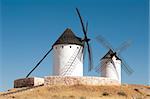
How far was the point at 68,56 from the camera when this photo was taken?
4359 centimetres

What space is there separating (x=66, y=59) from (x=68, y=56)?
403mm

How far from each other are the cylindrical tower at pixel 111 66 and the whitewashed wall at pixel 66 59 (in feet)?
15.9

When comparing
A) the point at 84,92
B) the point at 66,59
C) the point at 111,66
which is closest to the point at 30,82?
the point at 66,59

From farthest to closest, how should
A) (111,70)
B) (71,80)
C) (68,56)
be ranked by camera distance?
1. (111,70)
2. (68,56)
3. (71,80)

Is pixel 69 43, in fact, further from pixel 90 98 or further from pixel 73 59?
pixel 90 98

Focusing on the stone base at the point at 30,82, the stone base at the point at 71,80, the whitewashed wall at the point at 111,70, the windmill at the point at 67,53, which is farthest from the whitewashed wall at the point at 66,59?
A: the whitewashed wall at the point at 111,70

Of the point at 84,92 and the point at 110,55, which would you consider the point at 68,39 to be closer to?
the point at 110,55

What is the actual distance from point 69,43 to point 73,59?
72.3 inches

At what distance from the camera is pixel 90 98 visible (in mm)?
31172

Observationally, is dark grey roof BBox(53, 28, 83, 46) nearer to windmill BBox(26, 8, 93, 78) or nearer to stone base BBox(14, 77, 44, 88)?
windmill BBox(26, 8, 93, 78)

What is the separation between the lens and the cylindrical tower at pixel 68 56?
43.6 m

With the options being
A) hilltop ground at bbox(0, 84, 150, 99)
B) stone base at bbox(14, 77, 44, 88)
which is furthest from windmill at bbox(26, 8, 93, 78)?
hilltop ground at bbox(0, 84, 150, 99)

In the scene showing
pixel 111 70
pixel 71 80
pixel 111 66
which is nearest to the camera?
pixel 71 80

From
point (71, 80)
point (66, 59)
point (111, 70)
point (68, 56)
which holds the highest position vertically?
point (68, 56)
